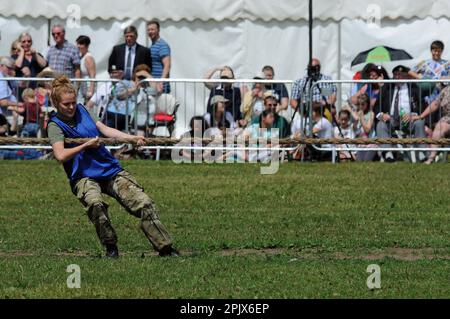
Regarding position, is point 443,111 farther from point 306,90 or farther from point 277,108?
point 277,108

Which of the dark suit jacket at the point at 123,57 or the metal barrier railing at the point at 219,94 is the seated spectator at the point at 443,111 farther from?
the dark suit jacket at the point at 123,57

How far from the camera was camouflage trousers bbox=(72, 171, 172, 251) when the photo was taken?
10.8m

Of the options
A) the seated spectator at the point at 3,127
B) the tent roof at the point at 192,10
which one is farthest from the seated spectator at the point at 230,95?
the seated spectator at the point at 3,127

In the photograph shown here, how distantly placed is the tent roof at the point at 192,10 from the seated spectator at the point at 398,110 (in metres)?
1.81

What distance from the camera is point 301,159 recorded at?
1844 cm

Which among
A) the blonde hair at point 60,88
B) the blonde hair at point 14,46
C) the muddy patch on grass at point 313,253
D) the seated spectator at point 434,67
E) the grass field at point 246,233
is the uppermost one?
the blonde hair at point 14,46

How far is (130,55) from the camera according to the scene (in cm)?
1989

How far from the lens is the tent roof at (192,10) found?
19.9 m

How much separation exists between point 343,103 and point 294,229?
6358 millimetres

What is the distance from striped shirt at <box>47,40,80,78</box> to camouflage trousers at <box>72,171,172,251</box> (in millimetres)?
9140

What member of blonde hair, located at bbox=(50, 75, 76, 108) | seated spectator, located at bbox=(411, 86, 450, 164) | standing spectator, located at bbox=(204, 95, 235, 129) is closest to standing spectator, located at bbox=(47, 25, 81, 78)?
standing spectator, located at bbox=(204, 95, 235, 129)

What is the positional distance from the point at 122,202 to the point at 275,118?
25.4ft
